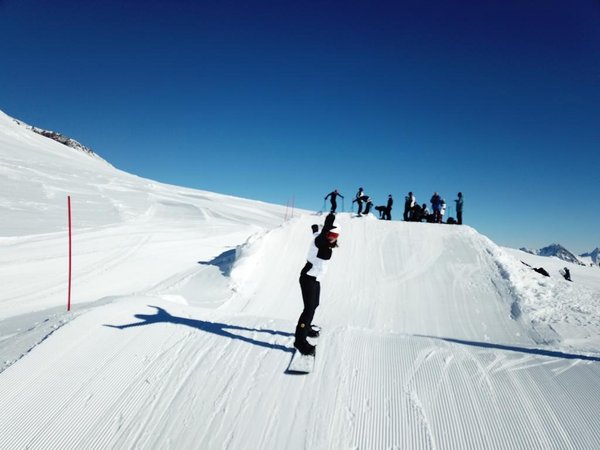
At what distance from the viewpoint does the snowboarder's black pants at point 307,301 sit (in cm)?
467

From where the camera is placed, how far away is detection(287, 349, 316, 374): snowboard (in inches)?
165

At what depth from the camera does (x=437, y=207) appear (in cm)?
1812

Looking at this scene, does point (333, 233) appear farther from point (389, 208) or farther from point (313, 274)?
point (389, 208)

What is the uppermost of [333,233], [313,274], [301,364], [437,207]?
[437,207]

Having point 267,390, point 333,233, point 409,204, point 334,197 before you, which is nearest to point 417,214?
point 409,204

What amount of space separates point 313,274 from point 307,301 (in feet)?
1.31

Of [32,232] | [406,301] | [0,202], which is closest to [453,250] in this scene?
[406,301]

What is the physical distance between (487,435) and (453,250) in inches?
457

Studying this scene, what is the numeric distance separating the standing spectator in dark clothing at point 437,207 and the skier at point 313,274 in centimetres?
1510

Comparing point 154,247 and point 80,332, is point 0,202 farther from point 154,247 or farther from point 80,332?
point 80,332

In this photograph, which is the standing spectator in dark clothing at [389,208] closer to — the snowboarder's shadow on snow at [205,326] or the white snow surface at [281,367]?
the white snow surface at [281,367]

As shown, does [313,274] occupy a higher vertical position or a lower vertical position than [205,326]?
higher

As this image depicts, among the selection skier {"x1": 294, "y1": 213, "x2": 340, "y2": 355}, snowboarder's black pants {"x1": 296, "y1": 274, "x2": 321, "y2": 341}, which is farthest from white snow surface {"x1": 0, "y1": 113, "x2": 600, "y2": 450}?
snowboarder's black pants {"x1": 296, "y1": 274, "x2": 321, "y2": 341}

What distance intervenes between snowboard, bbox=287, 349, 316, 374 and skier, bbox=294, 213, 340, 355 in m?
0.07
